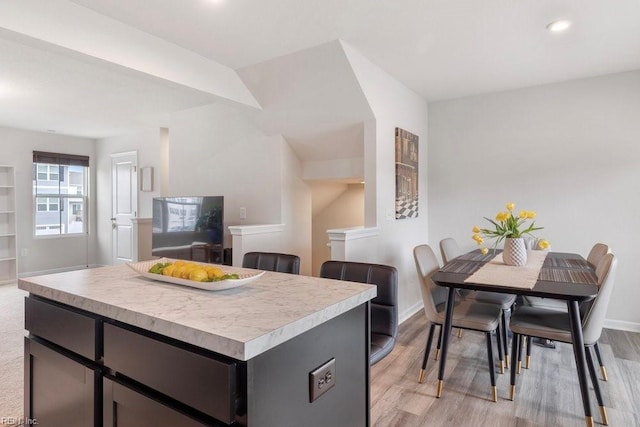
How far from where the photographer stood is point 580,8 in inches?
96.7

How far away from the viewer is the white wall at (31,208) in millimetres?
6055

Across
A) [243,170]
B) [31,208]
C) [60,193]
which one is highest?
[243,170]

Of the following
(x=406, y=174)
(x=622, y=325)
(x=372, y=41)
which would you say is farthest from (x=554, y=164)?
(x=372, y=41)

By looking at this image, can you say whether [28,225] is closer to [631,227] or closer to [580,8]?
[580,8]

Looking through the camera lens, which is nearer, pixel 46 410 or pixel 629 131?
pixel 46 410

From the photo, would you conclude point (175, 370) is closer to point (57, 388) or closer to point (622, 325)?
point (57, 388)

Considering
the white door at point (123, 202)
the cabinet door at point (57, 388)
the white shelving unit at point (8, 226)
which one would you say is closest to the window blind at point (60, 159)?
the white shelving unit at point (8, 226)

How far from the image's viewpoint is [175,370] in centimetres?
101

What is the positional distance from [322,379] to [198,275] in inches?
23.4

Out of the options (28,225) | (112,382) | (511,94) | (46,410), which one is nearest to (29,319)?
(46,410)

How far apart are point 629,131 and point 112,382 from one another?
15.0ft

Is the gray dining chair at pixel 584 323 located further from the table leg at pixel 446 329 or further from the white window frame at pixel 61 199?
the white window frame at pixel 61 199

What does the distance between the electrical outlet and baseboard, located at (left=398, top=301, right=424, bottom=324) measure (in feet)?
9.28

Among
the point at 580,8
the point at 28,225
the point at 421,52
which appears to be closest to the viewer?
the point at 580,8
